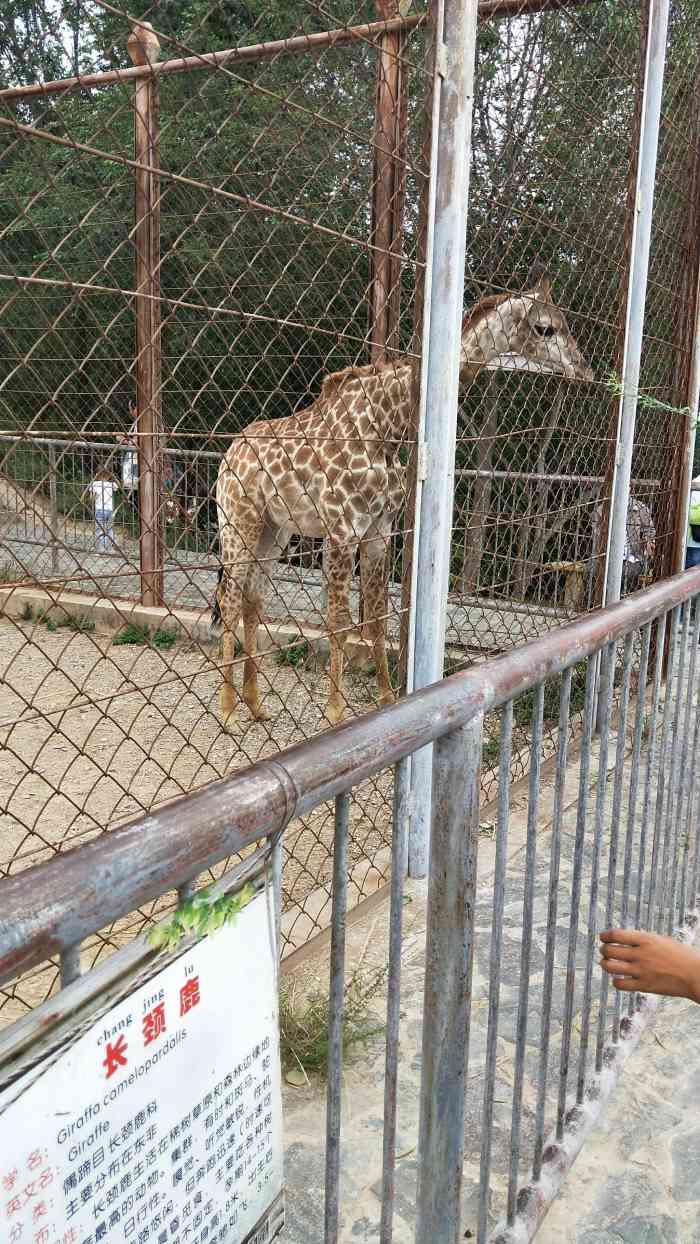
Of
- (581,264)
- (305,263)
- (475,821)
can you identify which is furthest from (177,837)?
(305,263)

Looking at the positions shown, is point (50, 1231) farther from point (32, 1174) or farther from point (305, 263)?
point (305, 263)

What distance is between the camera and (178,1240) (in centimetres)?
89

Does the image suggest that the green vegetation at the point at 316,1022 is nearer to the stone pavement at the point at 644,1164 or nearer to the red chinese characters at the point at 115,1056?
the stone pavement at the point at 644,1164

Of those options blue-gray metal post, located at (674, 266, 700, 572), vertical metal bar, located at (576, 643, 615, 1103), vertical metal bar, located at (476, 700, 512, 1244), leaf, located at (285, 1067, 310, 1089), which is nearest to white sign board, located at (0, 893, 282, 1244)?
vertical metal bar, located at (476, 700, 512, 1244)

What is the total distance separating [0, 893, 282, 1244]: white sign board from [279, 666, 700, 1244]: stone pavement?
3.38ft

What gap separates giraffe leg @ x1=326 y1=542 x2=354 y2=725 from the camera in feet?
14.7

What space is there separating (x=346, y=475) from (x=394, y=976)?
367 cm

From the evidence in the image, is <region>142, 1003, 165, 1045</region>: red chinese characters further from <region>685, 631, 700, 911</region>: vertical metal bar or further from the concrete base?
the concrete base

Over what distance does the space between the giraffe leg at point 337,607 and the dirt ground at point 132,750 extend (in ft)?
0.61

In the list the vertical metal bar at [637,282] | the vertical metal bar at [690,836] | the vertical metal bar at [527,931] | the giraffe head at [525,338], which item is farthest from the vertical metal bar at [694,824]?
the giraffe head at [525,338]

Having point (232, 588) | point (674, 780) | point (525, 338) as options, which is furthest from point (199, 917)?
point (232, 588)

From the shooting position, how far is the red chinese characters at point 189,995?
86 cm

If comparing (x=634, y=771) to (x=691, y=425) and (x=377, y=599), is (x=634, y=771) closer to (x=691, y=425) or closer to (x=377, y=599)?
(x=377, y=599)

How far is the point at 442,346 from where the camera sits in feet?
9.24
